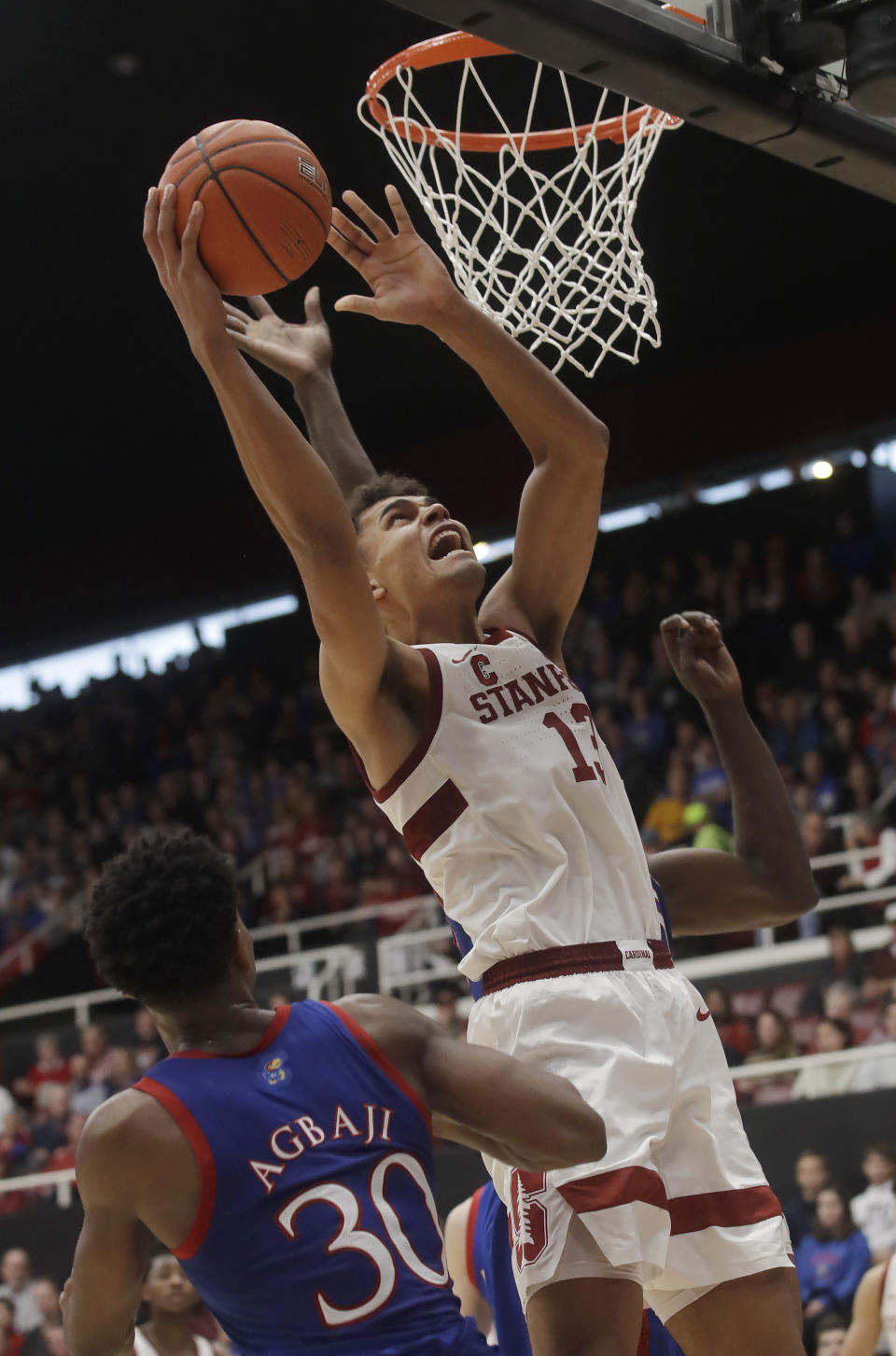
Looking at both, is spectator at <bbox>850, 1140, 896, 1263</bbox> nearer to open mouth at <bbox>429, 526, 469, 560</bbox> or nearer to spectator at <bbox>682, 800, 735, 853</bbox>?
spectator at <bbox>682, 800, 735, 853</bbox>

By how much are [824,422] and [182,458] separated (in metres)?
5.52

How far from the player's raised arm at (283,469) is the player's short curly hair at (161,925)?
25.6 inches

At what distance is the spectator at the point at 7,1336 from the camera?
8.09 metres

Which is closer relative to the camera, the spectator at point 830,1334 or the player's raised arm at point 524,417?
the player's raised arm at point 524,417

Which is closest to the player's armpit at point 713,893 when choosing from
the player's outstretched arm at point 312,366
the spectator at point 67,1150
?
the player's outstretched arm at point 312,366

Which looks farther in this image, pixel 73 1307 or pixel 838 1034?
pixel 838 1034

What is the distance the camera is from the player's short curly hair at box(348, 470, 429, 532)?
3355 mm

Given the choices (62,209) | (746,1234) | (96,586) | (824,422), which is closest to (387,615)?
(746,1234)

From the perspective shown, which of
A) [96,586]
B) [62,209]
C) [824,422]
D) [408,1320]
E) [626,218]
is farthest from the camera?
[96,586]

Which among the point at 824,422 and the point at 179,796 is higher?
the point at 824,422

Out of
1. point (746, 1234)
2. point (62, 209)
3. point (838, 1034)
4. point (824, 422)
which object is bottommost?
point (838, 1034)

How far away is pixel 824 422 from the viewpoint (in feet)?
44.2

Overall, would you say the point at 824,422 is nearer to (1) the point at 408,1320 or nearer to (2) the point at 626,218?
(2) the point at 626,218

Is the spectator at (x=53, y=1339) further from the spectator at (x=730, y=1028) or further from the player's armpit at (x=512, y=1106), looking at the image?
the player's armpit at (x=512, y=1106)
